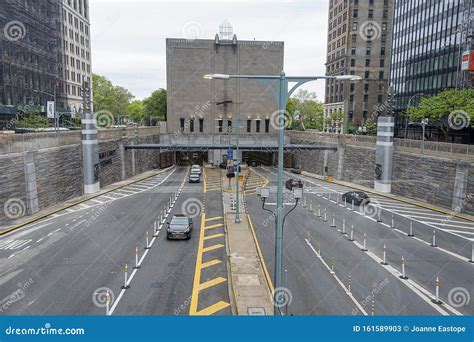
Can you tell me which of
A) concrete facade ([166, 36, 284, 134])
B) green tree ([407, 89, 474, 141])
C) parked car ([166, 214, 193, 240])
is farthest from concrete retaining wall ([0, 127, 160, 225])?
green tree ([407, 89, 474, 141])

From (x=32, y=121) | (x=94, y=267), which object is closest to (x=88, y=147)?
(x=94, y=267)

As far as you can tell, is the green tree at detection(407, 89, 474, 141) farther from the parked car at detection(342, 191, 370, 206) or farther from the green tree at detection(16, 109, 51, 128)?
the green tree at detection(16, 109, 51, 128)

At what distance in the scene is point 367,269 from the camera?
68.5ft

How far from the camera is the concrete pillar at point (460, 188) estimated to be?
34.5m

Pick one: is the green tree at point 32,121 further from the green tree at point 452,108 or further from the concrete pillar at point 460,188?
the green tree at point 452,108

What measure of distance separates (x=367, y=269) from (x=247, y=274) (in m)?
6.42

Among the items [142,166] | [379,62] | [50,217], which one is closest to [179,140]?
[142,166]

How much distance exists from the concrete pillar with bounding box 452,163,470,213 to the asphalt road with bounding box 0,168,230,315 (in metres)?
23.1

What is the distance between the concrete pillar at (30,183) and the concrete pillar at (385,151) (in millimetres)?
36665

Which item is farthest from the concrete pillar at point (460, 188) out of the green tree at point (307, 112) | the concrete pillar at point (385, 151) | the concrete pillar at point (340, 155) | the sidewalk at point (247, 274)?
the green tree at point (307, 112)

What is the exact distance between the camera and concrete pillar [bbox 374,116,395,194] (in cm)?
4622

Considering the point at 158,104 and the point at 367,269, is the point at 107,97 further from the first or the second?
the point at 367,269

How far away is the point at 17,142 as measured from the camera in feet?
104

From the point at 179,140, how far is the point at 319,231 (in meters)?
52.0
